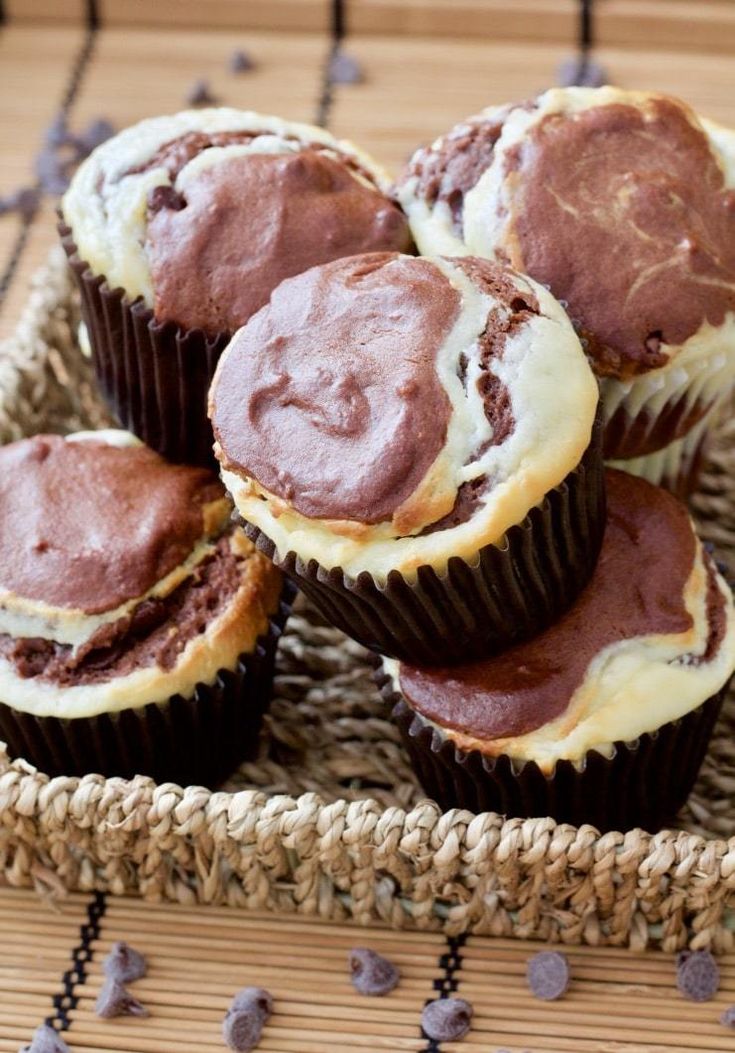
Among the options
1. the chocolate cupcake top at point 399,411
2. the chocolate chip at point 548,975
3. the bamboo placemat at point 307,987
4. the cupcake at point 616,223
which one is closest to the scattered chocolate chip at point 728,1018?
the bamboo placemat at point 307,987

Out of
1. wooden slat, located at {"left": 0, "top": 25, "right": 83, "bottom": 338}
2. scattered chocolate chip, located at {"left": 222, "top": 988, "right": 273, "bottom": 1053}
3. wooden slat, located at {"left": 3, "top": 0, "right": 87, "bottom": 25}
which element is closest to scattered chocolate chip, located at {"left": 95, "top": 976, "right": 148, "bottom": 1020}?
scattered chocolate chip, located at {"left": 222, "top": 988, "right": 273, "bottom": 1053}

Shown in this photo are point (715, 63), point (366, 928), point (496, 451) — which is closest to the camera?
point (496, 451)

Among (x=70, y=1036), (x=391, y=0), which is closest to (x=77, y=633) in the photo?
(x=70, y=1036)

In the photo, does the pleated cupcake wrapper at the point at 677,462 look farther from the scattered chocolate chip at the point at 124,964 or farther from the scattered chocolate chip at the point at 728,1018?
the scattered chocolate chip at the point at 124,964

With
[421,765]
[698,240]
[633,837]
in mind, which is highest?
[698,240]

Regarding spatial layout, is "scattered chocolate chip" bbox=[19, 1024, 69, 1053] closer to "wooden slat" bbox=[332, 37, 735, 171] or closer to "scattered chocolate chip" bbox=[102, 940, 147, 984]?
"scattered chocolate chip" bbox=[102, 940, 147, 984]

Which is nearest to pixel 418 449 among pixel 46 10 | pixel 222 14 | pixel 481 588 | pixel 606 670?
pixel 481 588

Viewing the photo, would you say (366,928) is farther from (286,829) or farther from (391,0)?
(391,0)
